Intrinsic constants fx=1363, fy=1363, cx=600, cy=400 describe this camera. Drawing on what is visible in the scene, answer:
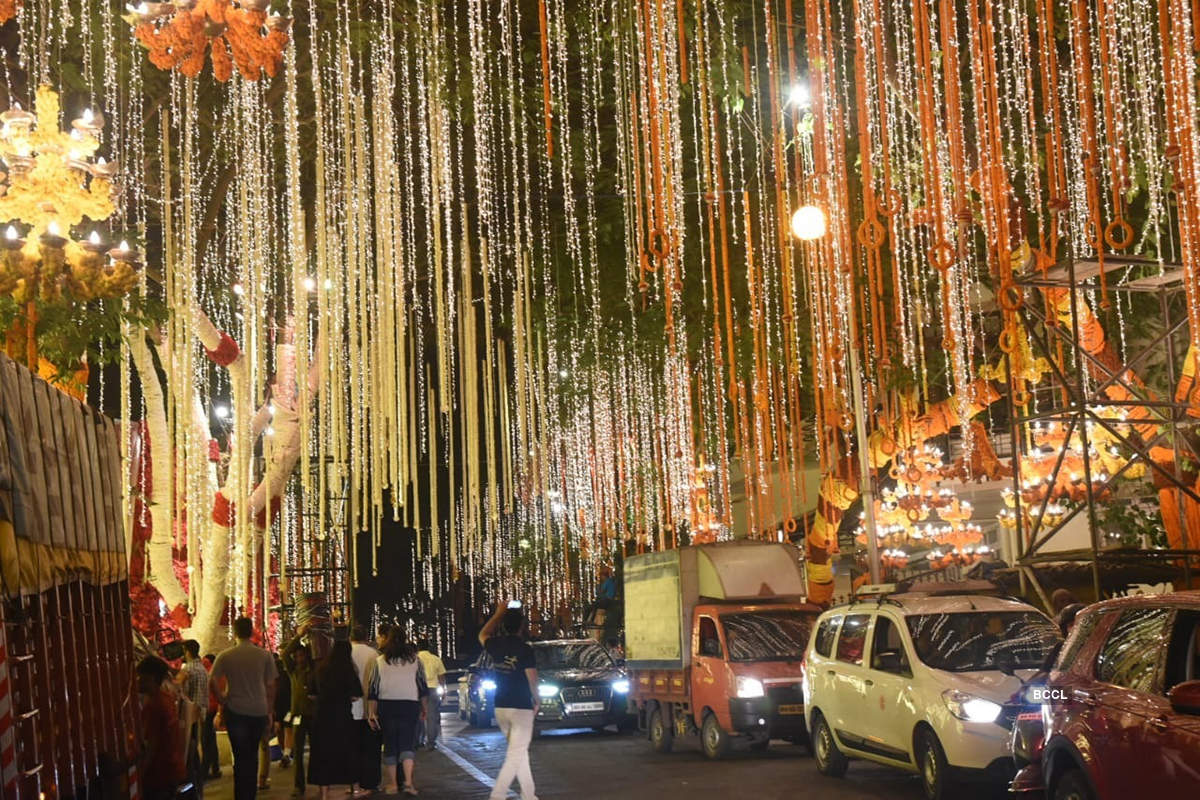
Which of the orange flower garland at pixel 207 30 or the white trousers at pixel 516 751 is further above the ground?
the orange flower garland at pixel 207 30

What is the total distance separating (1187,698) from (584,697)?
1554 cm

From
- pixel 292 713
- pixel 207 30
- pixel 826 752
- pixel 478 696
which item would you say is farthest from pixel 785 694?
pixel 207 30

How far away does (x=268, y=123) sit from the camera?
17062mm

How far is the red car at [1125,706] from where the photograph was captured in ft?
20.5

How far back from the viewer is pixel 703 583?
57.6 ft

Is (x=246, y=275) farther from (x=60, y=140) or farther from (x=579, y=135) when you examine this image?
(x=60, y=140)

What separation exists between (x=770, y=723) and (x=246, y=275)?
A: 8.66 m

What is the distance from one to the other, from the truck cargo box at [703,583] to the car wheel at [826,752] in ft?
11.6

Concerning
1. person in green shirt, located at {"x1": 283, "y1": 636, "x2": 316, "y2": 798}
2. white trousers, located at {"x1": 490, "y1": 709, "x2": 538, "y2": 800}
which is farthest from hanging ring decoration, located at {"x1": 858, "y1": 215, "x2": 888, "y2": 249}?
person in green shirt, located at {"x1": 283, "y1": 636, "x2": 316, "y2": 798}

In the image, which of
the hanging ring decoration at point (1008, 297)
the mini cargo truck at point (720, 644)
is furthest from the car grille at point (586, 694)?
the hanging ring decoration at point (1008, 297)

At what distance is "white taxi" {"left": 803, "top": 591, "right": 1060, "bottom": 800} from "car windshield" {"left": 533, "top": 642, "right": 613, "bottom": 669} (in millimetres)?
8591

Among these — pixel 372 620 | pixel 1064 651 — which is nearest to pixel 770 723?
pixel 1064 651

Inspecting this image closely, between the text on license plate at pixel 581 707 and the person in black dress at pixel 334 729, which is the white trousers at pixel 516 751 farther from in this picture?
the text on license plate at pixel 581 707

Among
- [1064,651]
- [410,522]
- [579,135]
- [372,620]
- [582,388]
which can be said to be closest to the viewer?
[1064,651]
